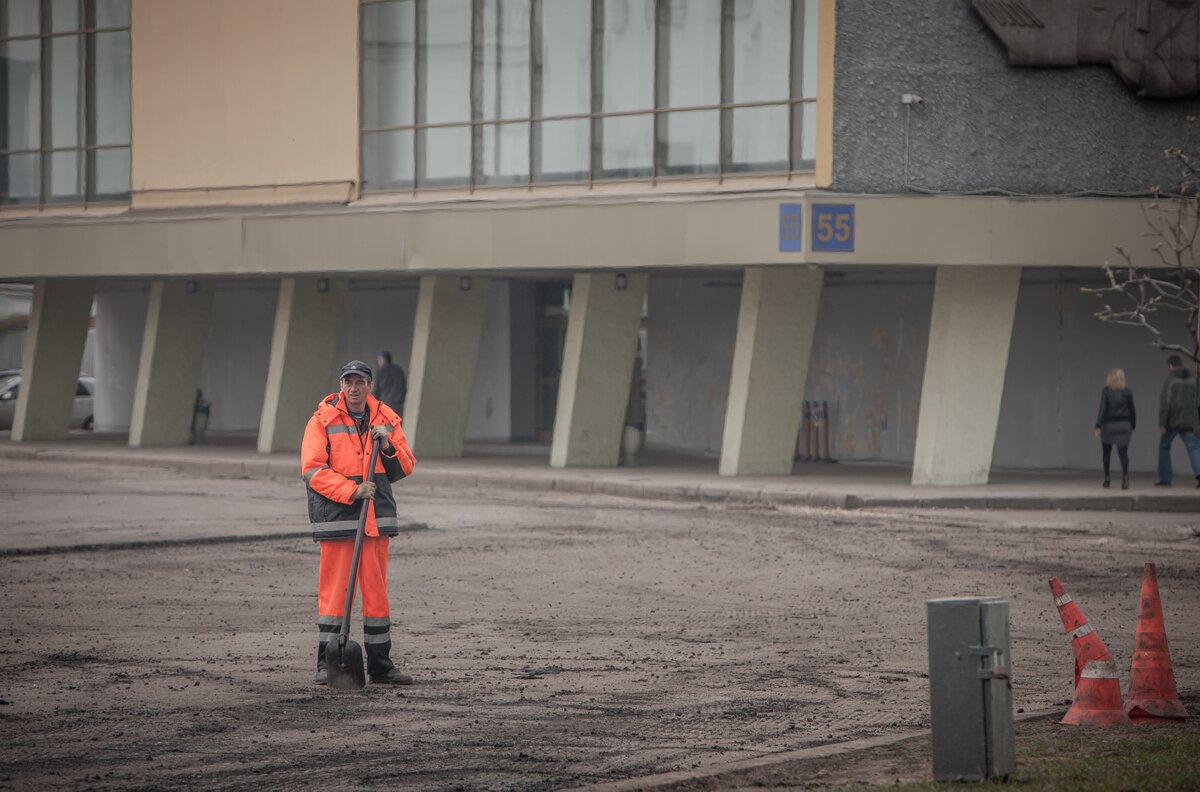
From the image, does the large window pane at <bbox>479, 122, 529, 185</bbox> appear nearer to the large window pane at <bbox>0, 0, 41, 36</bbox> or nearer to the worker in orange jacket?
the large window pane at <bbox>0, 0, 41, 36</bbox>

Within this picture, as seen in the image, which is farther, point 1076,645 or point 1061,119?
point 1061,119

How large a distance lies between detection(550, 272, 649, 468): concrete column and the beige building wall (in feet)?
17.1

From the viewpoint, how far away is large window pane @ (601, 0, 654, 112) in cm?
2916

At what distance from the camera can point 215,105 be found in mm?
34531

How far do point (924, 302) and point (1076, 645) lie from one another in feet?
73.5

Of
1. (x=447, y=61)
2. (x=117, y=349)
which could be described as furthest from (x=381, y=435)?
(x=117, y=349)

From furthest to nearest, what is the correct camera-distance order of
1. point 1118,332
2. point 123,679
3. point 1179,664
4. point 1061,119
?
point 1118,332, point 1061,119, point 1179,664, point 123,679

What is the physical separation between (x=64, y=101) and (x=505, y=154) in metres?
11.3

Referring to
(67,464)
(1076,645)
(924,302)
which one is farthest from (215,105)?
(1076,645)

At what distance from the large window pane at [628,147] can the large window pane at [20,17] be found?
1430 cm

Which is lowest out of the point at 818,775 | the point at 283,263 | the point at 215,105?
the point at 818,775

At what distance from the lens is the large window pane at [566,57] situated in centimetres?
2994

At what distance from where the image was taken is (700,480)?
27.3 metres

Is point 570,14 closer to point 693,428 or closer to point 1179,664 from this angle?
point 693,428
